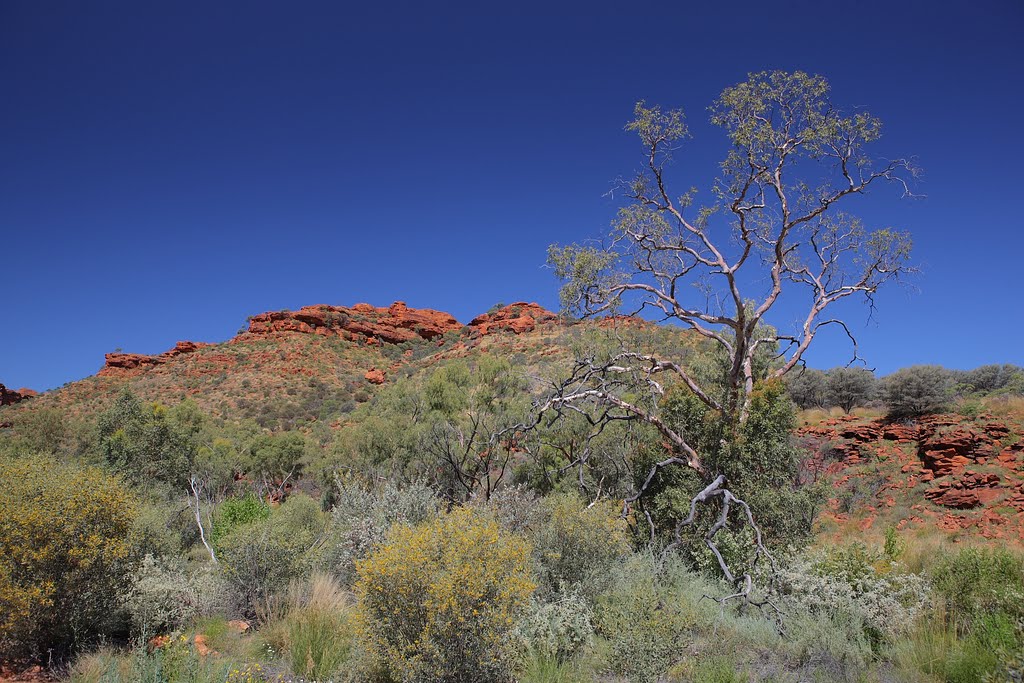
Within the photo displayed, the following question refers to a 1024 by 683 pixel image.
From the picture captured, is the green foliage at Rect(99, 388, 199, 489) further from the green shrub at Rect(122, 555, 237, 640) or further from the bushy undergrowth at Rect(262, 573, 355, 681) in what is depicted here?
the bushy undergrowth at Rect(262, 573, 355, 681)

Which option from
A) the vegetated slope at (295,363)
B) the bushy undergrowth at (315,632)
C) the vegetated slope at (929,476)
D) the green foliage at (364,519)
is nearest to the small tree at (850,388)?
the vegetated slope at (929,476)

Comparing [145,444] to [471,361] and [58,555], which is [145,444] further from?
[471,361]

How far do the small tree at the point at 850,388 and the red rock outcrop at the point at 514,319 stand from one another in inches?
717

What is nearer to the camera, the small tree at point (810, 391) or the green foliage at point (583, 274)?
the green foliage at point (583, 274)

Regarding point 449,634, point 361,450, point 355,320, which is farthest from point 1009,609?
point 355,320

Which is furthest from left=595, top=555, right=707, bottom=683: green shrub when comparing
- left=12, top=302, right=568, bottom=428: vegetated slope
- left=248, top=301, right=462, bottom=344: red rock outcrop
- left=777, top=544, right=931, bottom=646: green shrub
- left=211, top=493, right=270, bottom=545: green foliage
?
left=248, top=301, right=462, bottom=344: red rock outcrop

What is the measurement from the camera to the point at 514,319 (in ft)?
171

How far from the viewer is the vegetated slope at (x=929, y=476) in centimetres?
1329

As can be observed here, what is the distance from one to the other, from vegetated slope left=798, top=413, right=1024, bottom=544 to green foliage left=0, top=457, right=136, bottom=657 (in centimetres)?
1242

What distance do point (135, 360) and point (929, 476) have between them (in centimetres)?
6323

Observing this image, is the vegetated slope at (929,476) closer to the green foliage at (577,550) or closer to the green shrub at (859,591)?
the green shrub at (859,591)

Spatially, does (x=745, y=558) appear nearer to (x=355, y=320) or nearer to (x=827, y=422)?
(x=827, y=422)

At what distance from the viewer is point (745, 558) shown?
8109mm

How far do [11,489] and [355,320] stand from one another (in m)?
58.4
